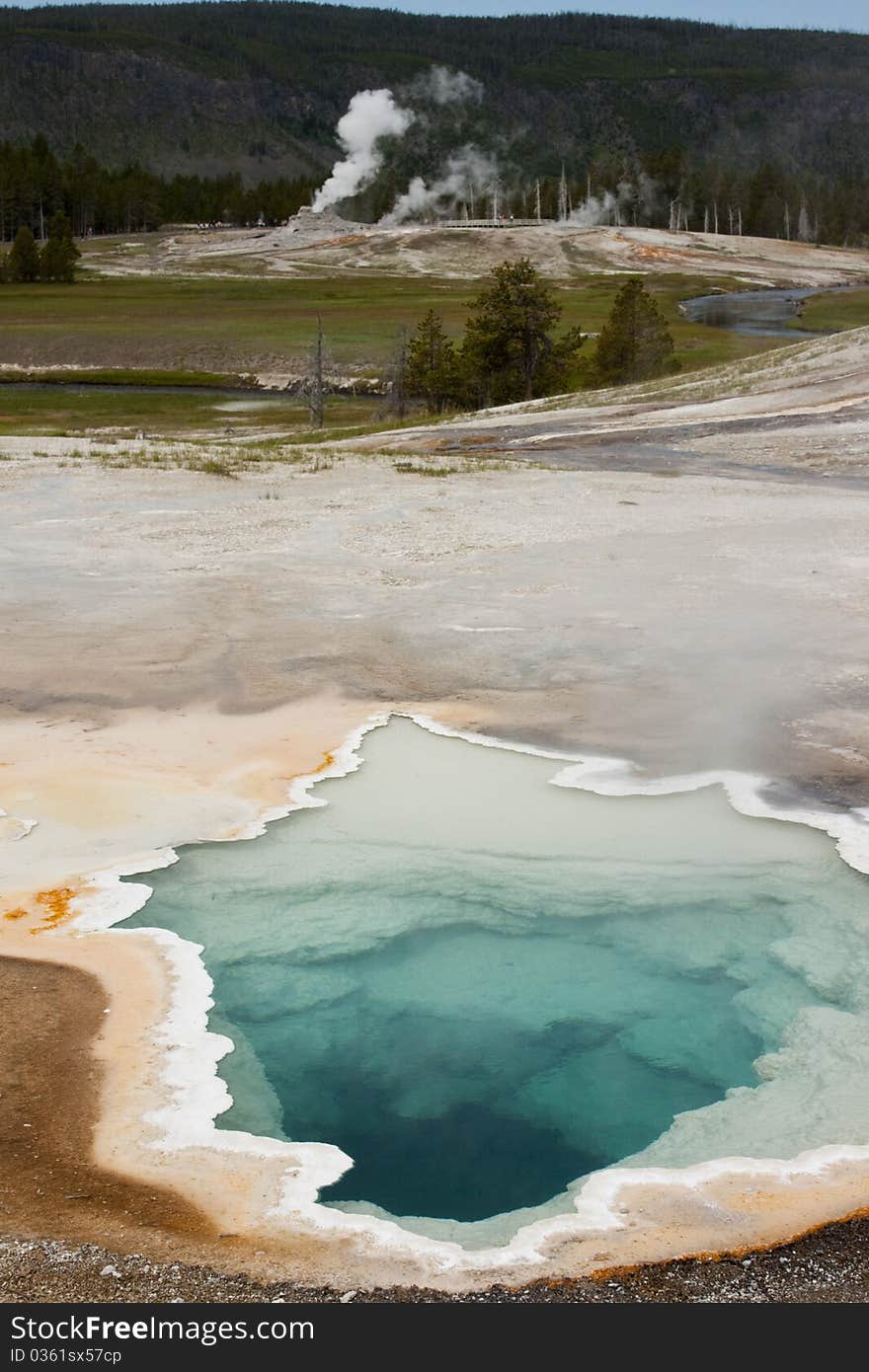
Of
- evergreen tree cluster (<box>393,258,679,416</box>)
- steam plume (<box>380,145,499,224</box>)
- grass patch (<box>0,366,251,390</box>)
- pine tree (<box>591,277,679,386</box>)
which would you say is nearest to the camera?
evergreen tree cluster (<box>393,258,679,416</box>)

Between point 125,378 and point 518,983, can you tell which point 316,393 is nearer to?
point 125,378

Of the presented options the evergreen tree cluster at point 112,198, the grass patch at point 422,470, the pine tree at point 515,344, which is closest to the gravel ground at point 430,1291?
the grass patch at point 422,470

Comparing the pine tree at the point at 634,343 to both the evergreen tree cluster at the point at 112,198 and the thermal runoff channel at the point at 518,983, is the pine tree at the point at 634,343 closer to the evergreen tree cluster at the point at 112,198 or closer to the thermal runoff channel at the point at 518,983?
the thermal runoff channel at the point at 518,983

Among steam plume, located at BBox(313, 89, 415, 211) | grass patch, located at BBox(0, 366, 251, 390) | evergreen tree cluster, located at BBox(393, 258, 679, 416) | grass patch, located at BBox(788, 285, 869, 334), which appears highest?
steam plume, located at BBox(313, 89, 415, 211)

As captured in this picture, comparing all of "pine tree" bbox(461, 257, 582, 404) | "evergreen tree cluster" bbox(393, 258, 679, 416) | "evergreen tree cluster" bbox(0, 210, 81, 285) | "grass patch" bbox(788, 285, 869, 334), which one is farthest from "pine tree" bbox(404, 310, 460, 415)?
"evergreen tree cluster" bbox(0, 210, 81, 285)

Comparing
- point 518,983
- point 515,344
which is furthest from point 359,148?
point 518,983

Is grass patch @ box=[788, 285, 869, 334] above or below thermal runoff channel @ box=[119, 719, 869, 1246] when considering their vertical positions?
above

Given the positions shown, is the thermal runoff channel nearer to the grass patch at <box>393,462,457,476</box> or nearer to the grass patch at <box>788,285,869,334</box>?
the grass patch at <box>393,462,457,476</box>

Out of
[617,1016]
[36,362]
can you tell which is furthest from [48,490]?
[36,362]
